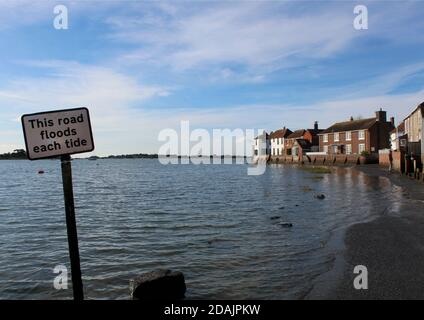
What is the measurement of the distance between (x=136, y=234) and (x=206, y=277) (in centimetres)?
809

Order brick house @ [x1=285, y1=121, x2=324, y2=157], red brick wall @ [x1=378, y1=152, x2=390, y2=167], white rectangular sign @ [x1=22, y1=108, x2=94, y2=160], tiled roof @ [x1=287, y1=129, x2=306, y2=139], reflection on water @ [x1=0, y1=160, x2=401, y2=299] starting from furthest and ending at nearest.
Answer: tiled roof @ [x1=287, y1=129, x2=306, y2=139] → brick house @ [x1=285, y1=121, x2=324, y2=157] → red brick wall @ [x1=378, y1=152, x2=390, y2=167] → reflection on water @ [x1=0, y1=160, x2=401, y2=299] → white rectangular sign @ [x1=22, y1=108, x2=94, y2=160]

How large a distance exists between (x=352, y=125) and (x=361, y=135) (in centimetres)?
580

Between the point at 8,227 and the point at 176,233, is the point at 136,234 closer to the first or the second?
the point at 176,233

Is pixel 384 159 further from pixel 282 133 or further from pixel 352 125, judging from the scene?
pixel 282 133

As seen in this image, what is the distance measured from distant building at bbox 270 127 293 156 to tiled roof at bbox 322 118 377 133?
88.1ft

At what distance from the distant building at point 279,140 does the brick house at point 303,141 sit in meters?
4.12

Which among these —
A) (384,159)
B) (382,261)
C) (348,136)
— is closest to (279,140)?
(348,136)

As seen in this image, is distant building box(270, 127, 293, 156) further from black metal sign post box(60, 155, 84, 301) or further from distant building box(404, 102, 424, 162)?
black metal sign post box(60, 155, 84, 301)

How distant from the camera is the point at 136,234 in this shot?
64.3 feet

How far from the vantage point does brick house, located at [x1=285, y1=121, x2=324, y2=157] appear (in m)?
112

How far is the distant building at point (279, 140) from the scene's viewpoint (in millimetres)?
125062

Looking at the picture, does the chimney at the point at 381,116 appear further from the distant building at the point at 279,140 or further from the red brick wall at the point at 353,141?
the distant building at the point at 279,140

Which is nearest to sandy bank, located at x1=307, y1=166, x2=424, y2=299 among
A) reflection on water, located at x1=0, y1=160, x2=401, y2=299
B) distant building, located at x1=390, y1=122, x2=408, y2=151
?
reflection on water, located at x1=0, y1=160, x2=401, y2=299
